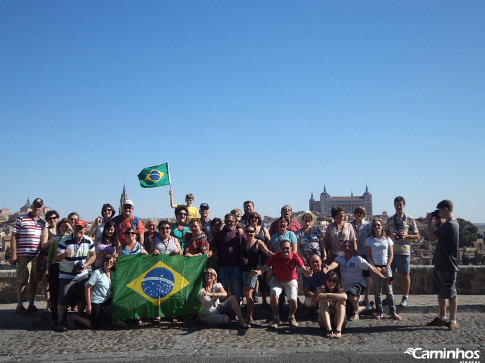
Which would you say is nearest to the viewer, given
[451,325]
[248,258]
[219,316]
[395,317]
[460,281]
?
[451,325]

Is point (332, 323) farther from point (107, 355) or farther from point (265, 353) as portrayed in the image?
point (107, 355)

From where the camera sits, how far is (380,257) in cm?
678

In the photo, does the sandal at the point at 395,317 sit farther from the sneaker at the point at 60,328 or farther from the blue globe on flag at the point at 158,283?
the sneaker at the point at 60,328

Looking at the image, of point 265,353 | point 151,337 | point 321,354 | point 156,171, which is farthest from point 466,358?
point 156,171

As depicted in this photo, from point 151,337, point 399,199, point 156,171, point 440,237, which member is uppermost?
point 156,171

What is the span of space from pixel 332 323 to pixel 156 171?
7.06m

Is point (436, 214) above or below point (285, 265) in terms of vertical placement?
above

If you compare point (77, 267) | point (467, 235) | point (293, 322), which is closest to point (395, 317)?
point (293, 322)

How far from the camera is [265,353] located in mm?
5141

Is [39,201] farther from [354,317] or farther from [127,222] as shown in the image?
[354,317]

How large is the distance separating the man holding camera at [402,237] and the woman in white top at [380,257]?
48cm

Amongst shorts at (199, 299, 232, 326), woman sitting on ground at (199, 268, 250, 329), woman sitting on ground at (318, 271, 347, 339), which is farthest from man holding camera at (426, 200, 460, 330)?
shorts at (199, 299, 232, 326)

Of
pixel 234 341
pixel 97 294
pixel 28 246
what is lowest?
pixel 234 341

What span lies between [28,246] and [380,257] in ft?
20.5
